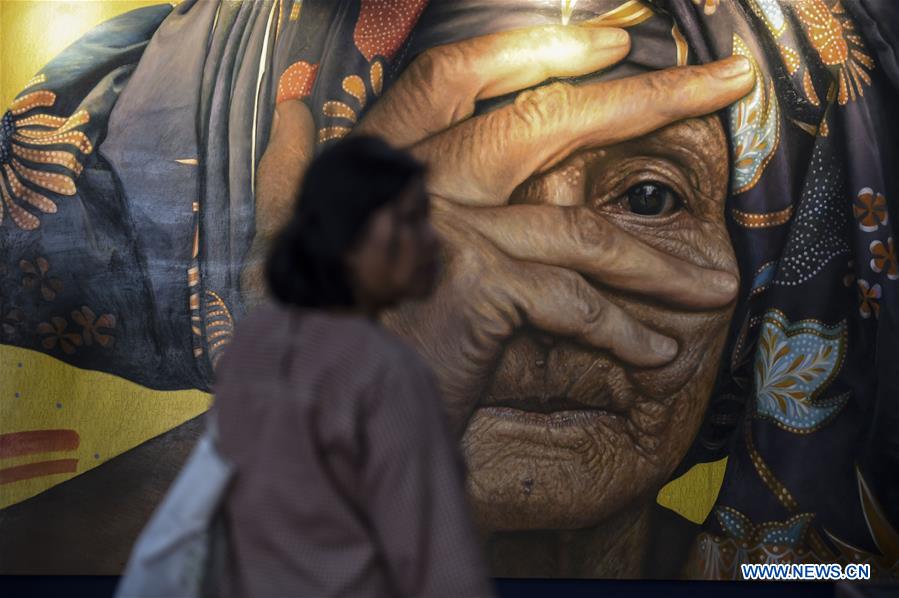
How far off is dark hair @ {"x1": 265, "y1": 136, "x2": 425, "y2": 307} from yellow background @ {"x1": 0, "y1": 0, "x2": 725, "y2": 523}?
9.79 feet

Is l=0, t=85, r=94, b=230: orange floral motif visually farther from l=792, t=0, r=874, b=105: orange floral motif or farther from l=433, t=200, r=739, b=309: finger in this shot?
l=792, t=0, r=874, b=105: orange floral motif

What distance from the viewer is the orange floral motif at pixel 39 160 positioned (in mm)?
4457

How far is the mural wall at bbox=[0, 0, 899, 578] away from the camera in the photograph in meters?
4.36

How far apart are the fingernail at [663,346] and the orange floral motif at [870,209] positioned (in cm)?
93

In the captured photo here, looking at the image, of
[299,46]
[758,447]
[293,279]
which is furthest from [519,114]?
[293,279]

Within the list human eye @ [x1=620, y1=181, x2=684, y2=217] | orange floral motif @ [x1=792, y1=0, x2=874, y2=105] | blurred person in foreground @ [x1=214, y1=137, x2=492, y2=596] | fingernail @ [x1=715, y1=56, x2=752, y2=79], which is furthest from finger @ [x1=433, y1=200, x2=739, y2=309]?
blurred person in foreground @ [x1=214, y1=137, x2=492, y2=596]

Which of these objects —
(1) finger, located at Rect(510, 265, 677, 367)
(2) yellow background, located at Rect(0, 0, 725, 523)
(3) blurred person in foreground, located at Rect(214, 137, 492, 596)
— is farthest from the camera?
(2) yellow background, located at Rect(0, 0, 725, 523)

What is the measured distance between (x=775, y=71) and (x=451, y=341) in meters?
1.77

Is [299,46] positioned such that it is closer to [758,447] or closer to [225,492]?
[758,447]

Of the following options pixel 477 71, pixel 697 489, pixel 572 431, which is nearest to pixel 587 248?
pixel 572 431

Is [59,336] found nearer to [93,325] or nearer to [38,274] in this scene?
[93,325]

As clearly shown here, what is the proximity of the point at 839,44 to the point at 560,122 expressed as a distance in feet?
4.04

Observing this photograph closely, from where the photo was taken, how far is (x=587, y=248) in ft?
14.3

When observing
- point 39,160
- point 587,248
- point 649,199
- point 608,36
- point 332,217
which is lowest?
point 587,248
